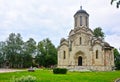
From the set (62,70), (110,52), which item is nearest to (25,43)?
(110,52)

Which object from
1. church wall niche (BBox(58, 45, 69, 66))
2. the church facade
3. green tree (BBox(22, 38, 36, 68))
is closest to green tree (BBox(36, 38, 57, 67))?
green tree (BBox(22, 38, 36, 68))

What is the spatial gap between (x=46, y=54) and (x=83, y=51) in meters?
25.9

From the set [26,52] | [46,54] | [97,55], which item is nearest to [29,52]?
[26,52]

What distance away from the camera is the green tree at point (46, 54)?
79.4m

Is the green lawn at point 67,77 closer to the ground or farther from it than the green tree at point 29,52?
closer to the ground

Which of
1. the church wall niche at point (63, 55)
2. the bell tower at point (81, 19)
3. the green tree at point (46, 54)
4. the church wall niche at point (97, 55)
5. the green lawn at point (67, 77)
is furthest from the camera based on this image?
the green tree at point (46, 54)

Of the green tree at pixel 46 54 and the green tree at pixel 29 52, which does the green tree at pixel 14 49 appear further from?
the green tree at pixel 46 54

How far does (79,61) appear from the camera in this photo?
187 feet

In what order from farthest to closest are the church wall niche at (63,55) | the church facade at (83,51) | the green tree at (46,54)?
the green tree at (46,54), the church wall niche at (63,55), the church facade at (83,51)

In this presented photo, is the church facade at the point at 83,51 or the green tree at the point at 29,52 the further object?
the green tree at the point at 29,52

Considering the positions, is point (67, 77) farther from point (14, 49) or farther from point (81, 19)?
point (14, 49)

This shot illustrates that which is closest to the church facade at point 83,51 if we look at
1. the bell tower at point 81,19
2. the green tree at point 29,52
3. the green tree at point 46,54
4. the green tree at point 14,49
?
the bell tower at point 81,19

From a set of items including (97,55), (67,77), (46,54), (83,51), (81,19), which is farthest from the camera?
(46,54)

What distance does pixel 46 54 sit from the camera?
80.1 m
